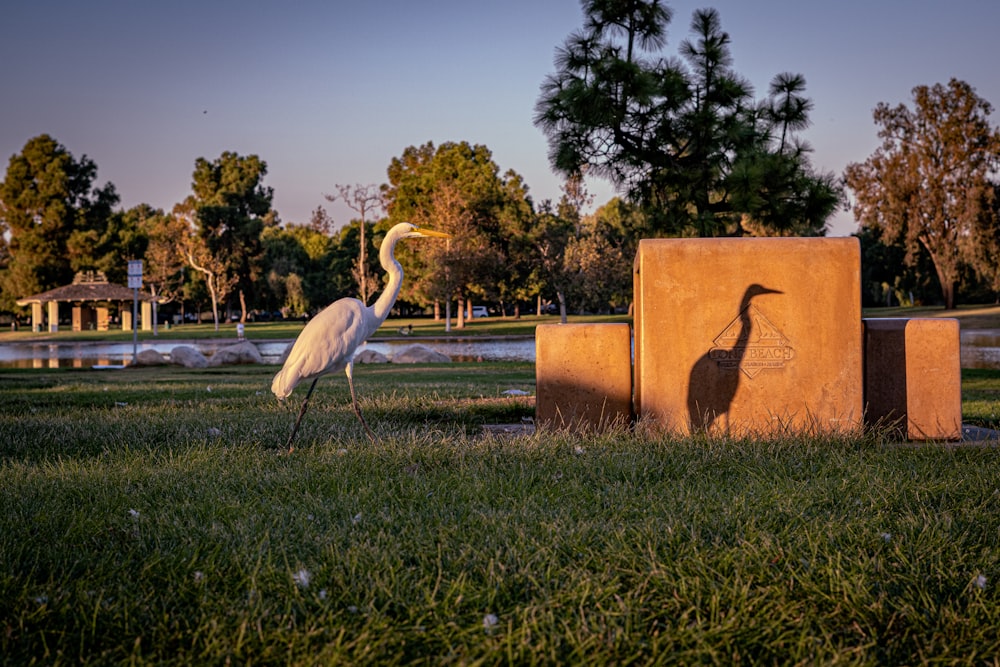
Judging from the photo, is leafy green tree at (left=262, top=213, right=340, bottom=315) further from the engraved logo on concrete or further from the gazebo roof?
the engraved logo on concrete

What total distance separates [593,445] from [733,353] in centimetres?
131

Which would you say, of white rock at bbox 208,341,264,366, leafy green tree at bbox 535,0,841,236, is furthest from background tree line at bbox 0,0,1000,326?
white rock at bbox 208,341,264,366

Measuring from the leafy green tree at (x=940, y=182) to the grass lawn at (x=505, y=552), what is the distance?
44.9 m

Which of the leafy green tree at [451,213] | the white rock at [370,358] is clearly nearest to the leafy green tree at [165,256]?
the leafy green tree at [451,213]

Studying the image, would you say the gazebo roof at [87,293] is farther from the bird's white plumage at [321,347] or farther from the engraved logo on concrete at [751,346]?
the engraved logo on concrete at [751,346]

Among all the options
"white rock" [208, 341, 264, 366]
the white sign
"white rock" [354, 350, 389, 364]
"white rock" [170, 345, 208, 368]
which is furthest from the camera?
the white sign

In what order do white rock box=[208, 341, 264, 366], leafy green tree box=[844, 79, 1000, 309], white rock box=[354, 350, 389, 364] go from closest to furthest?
white rock box=[354, 350, 389, 364] → white rock box=[208, 341, 264, 366] → leafy green tree box=[844, 79, 1000, 309]

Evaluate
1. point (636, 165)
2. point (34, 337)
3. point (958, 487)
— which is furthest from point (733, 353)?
point (34, 337)

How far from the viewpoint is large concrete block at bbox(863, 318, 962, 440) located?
19.9 ft

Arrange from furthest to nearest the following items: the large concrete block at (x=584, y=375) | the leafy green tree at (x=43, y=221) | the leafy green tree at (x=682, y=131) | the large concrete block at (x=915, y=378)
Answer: the leafy green tree at (x=43, y=221) < the leafy green tree at (x=682, y=131) < the large concrete block at (x=584, y=375) < the large concrete block at (x=915, y=378)

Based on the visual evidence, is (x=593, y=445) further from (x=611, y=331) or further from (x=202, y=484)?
(x=202, y=484)

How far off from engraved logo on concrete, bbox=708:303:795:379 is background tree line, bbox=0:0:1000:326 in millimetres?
7654

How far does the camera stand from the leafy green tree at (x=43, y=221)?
5838cm

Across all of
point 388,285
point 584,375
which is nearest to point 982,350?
point 584,375
